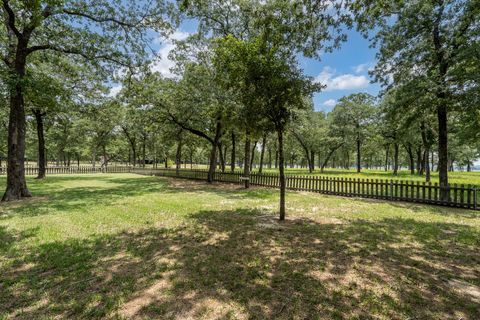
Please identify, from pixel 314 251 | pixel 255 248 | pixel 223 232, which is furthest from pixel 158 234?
pixel 314 251

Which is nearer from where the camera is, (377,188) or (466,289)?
(466,289)

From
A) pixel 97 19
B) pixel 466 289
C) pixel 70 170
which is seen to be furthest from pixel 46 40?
pixel 70 170

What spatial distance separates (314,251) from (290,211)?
3445 millimetres

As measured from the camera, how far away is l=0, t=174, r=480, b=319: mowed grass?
2.85 meters

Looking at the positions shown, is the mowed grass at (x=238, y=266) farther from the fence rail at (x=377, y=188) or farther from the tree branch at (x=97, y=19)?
the tree branch at (x=97, y=19)

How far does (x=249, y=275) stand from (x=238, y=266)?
364mm

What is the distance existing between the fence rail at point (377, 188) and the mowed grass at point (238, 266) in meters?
1.57

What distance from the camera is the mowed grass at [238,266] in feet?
9.34

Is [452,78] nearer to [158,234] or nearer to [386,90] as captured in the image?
[386,90]

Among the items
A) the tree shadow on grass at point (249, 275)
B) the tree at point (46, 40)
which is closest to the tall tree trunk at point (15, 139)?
the tree at point (46, 40)

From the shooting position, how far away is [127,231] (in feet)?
19.2

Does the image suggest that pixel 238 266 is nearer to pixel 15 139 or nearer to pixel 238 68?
pixel 238 68

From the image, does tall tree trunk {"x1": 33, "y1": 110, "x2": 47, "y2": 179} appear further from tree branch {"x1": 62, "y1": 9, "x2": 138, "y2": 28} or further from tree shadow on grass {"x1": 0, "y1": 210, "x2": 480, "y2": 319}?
tree shadow on grass {"x1": 0, "y1": 210, "x2": 480, "y2": 319}

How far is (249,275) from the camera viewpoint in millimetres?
3621
